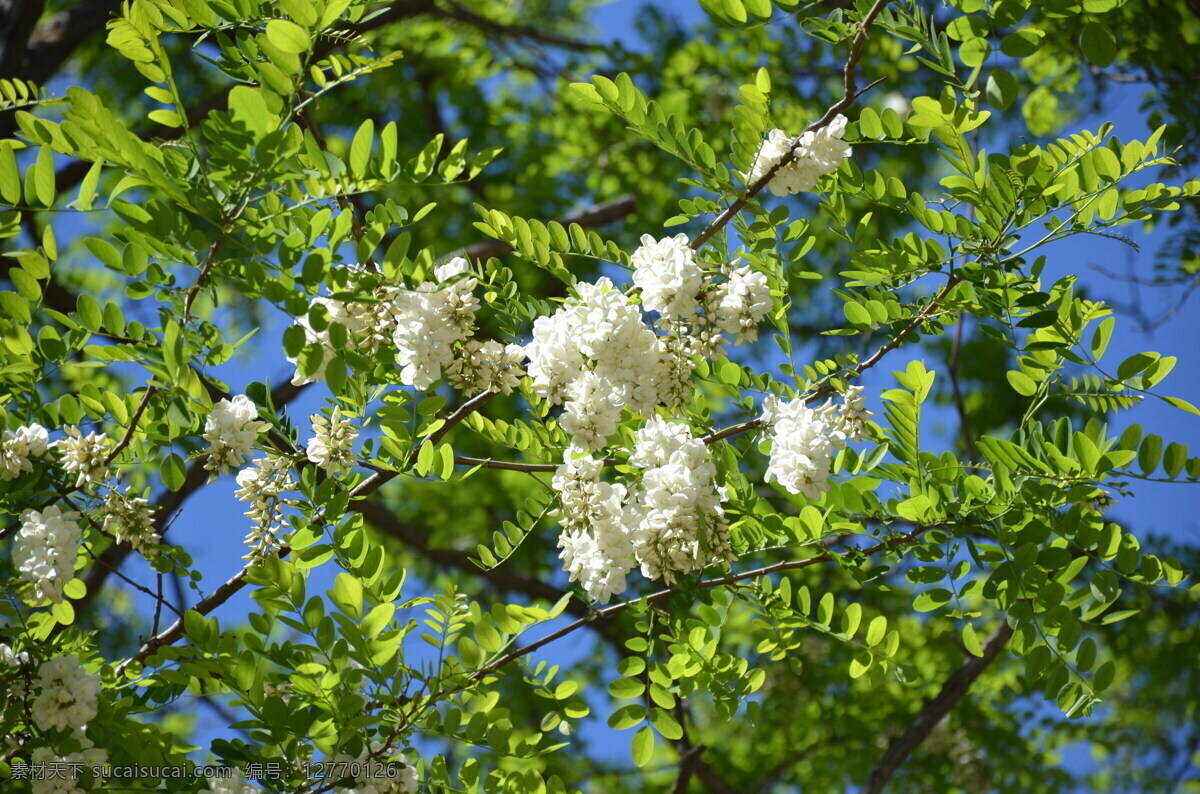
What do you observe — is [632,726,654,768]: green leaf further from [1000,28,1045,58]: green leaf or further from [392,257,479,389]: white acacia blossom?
[1000,28,1045,58]: green leaf

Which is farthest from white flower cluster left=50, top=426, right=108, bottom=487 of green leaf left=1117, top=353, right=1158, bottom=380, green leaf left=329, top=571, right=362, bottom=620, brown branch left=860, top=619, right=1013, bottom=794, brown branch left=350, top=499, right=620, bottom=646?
brown branch left=860, top=619, right=1013, bottom=794

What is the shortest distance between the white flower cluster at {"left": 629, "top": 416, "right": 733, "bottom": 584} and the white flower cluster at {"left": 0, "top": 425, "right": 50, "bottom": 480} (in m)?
0.83

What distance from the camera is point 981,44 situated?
1295mm

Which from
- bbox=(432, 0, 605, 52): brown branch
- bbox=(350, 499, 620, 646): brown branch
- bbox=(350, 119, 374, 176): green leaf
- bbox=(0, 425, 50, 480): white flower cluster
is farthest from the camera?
bbox=(432, 0, 605, 52): brown branch

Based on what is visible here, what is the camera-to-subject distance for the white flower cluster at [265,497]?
4.75 ft

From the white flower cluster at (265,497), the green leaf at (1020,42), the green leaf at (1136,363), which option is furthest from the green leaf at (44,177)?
the green leaf at (1136,363)

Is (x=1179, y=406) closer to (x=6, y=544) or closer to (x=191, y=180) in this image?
(x=191, y=180)

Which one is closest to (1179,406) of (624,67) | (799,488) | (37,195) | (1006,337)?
(1006,337)

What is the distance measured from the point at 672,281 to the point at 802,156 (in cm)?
28

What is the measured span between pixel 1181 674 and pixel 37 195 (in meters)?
5.06

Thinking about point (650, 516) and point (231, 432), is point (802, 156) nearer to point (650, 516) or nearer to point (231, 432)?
point (650, 516)

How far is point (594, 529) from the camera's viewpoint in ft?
4.50

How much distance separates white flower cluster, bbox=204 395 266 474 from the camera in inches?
55.1

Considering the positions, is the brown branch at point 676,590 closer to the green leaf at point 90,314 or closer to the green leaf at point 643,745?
the green leaf at point 643,745
